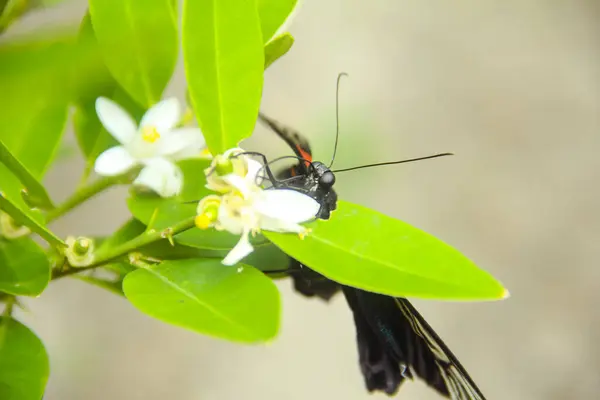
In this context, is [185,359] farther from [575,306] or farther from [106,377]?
[575,306]

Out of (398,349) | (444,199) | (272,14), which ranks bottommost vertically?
(444,199)

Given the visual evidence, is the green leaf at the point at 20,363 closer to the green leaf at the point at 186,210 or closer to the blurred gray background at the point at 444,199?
the green leaf at the point at 186,210

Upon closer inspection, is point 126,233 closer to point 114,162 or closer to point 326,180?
point 114,162

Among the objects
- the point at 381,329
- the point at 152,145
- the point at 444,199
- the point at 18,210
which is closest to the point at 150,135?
the point at 152,145

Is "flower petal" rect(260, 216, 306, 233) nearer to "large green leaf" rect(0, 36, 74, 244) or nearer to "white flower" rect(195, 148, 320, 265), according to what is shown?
"white flower" rect(195, 148, 320, 265)

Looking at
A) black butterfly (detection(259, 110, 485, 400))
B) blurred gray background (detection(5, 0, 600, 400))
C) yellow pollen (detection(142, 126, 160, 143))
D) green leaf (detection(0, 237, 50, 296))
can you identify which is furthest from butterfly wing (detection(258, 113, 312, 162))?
blurred gray background (detection(5, 0, 600, 400))
